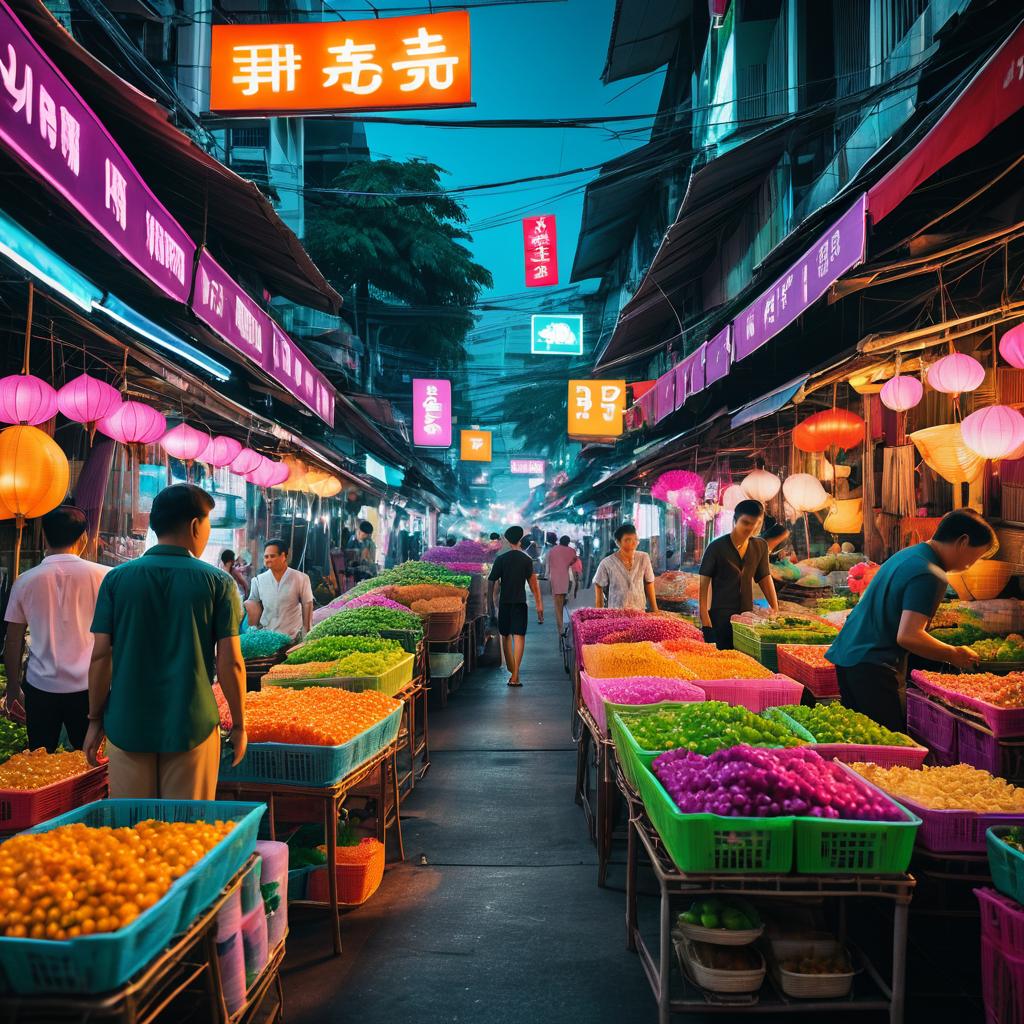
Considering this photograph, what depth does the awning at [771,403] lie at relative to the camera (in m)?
7.91

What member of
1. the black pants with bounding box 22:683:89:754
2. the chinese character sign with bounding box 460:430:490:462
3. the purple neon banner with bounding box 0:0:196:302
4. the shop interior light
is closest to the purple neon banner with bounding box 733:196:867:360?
the purple neon banner with bounding box 0:0:196:302

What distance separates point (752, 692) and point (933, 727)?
138cm

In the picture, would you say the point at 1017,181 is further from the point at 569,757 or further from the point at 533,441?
the point at 533,441

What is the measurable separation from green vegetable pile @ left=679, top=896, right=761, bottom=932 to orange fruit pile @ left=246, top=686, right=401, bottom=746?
81.7 inches

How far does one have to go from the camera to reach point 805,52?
11.8 meters

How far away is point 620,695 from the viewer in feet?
17.9

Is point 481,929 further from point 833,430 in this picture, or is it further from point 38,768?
point 833,430

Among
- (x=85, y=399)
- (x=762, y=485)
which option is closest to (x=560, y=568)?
(x=762, y=485)

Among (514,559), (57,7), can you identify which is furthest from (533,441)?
(57,7)

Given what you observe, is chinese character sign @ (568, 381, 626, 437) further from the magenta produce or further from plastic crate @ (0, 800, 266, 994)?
plastic crate @ (0, 800, 266, 994)

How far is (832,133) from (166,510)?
11371 mm

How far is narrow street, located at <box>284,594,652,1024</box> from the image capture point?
12.7 feet

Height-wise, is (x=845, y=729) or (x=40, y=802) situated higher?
(x=845, y=729)

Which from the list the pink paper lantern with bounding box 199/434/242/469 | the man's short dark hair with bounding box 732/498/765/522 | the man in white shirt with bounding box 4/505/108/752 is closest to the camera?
the man in white shirt with bounding box 4/505/108/752
